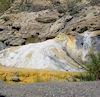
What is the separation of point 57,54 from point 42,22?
16651mm

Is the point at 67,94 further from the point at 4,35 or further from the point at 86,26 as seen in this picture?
the point at 4,35

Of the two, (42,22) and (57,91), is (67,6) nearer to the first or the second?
(42,22)

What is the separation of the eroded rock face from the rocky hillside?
548cm

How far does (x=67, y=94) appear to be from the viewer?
614cm

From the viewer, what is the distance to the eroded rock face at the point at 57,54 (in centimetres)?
1110

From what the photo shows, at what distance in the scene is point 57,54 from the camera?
1167 centimetres

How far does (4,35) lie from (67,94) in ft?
63.6

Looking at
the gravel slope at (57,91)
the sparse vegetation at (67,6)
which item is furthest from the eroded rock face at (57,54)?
the sparse vegetation at (67,6)

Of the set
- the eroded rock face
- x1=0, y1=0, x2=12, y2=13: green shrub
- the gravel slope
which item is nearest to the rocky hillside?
x1=0, y1=0, x2=12, y2=13: green shrub

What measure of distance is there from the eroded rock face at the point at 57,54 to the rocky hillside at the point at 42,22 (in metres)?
5.48

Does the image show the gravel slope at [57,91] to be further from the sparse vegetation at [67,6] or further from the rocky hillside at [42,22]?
the sparse vegetation at [67,6]

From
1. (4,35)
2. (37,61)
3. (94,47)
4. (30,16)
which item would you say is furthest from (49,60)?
(30,16)

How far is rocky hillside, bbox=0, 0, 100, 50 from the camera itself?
22.0 metres

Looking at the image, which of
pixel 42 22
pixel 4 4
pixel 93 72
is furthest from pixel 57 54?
pixel 4 4
